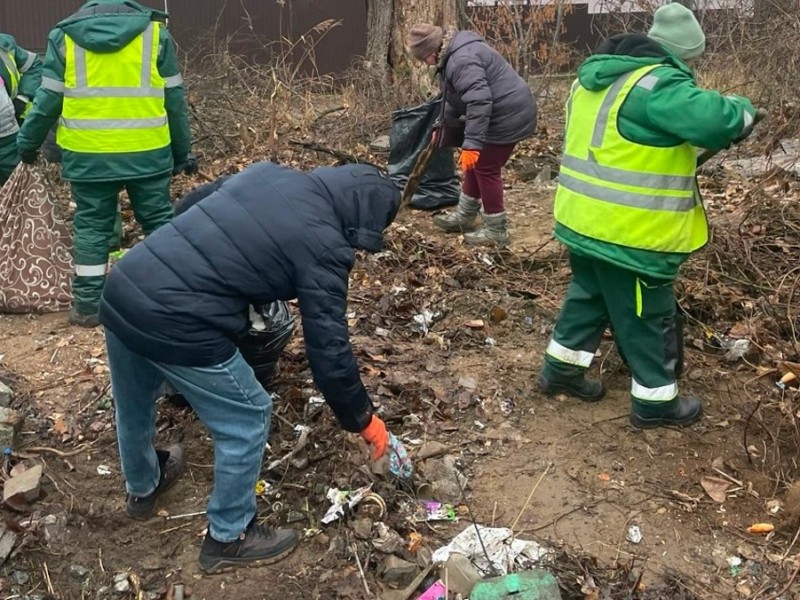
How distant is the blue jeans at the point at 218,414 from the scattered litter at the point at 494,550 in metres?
0.71

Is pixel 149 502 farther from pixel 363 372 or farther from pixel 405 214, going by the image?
pixel 405 214

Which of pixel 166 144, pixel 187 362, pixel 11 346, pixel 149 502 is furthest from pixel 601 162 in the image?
pixel 11 346

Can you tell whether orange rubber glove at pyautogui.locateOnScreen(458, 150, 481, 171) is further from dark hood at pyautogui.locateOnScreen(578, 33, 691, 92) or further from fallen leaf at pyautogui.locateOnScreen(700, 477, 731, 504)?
fallen leaf at pyautogui.locateOnScreen(700, 477, 731, 504)

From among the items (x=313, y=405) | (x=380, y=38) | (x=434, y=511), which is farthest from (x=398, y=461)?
(x=380, y=38)

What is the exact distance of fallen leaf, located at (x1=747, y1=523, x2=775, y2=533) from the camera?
303cm

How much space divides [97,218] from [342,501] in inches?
100

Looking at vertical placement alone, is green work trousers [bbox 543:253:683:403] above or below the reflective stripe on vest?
below

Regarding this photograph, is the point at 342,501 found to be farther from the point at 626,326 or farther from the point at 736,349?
the point at 736,349

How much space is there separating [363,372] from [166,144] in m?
1.83

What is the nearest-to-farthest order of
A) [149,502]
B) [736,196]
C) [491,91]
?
[149,502], [491,91], [736,196]

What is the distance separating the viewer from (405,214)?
673cm

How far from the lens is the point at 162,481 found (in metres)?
3.28

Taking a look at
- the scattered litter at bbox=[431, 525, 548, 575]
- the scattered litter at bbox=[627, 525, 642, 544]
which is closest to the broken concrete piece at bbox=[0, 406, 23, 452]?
the scattered litter at bbox=[431, 525, 548, 575]

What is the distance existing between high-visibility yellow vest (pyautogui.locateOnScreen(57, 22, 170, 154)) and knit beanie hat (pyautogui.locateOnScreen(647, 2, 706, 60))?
268 cm
